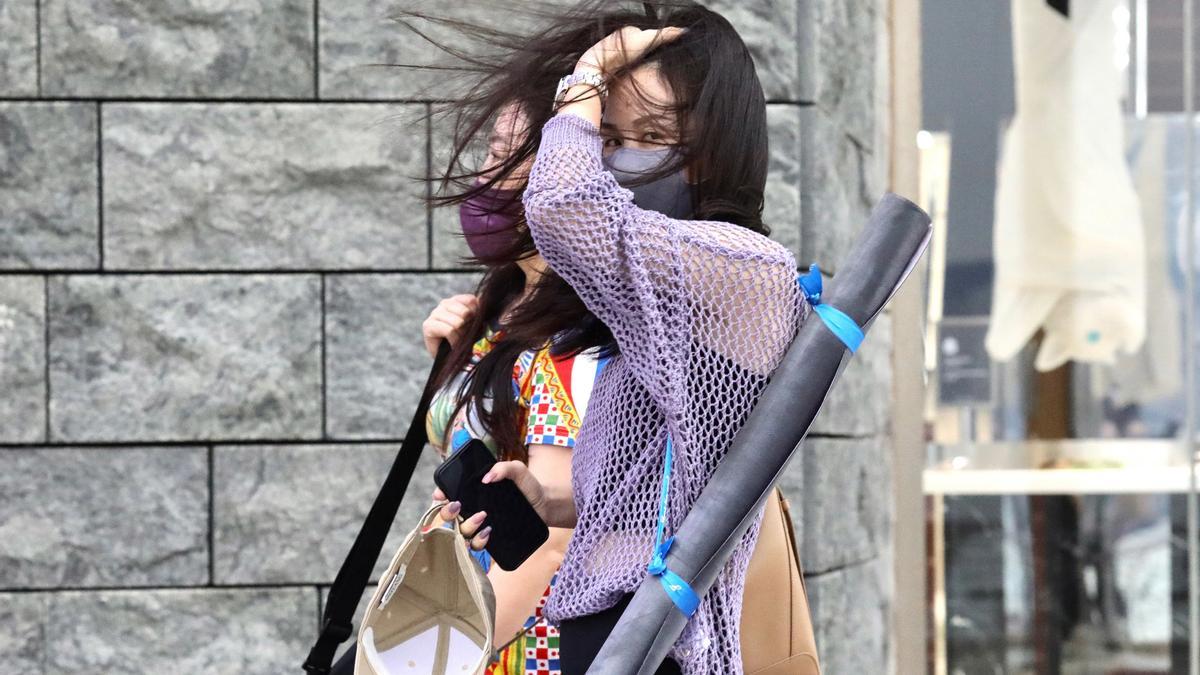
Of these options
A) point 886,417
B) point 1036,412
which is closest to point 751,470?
point 886,417

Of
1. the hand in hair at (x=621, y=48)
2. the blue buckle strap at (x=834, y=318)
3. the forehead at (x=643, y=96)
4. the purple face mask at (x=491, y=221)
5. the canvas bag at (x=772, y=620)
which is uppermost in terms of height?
the hand in hair at (x=621, y=48)

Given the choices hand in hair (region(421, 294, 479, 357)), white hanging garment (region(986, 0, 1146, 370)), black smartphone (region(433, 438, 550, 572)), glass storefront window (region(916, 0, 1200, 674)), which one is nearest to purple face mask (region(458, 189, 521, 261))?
hand in hair (region(421, 294, 479, 357))

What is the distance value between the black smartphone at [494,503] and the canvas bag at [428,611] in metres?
0.04

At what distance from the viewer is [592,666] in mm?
1577

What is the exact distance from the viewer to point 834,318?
167 centimetres

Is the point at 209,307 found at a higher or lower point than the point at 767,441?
higher

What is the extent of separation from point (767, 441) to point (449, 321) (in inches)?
28.6

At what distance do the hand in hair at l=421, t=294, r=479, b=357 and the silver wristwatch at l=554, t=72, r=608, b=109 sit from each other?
0.49m

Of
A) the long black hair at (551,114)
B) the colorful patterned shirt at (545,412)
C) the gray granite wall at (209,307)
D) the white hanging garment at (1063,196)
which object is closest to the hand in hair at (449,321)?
the long black hair at (551,114)

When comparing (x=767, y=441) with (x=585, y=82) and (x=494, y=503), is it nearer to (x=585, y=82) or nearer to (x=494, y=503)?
(x=494, y=503)

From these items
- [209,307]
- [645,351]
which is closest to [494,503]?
[645,351]

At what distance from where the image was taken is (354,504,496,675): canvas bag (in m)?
1.71

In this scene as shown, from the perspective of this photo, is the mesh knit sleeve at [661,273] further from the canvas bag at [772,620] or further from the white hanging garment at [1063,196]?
the white hanging garment at [1063,196]

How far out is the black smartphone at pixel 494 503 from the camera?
172 cm
